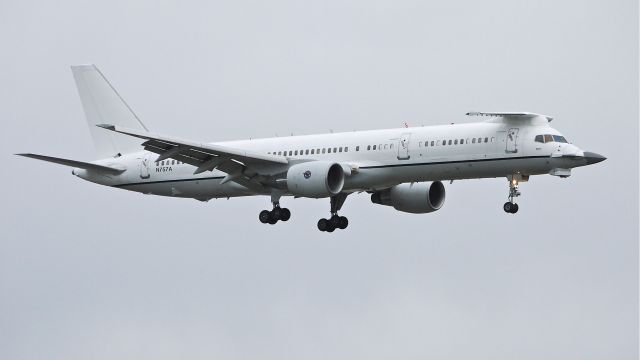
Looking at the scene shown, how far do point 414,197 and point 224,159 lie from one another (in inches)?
391

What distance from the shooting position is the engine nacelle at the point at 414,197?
73.8 meters

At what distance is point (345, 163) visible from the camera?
2702 inches

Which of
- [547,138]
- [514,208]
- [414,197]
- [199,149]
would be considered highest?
[414,197]

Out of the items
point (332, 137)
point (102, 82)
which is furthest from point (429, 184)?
point (102, 82)

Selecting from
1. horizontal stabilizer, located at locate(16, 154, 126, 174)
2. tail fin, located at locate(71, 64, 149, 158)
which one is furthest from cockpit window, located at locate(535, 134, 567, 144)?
tail fin, located at locate(71, 64, 149, 158)

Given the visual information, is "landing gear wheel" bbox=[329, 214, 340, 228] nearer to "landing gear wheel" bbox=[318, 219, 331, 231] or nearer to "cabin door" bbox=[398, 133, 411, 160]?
"landing gear wheel" bbox=[318, 219, 331, 231]

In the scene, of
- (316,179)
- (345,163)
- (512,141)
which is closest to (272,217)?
(345,163)

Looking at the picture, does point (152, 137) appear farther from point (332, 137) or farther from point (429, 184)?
point (429, 184)

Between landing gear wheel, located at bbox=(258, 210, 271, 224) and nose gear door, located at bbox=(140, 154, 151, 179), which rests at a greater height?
nose gear door, located at bbox=(140, 154, 151, 179)

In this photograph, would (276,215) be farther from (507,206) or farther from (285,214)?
(507,206)

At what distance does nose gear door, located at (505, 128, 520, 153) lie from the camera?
65438mm

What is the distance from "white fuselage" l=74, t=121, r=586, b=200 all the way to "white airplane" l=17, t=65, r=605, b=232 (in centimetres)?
4

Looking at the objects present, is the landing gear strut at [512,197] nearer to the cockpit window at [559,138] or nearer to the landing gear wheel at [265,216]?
the cockpit window at [559,138]

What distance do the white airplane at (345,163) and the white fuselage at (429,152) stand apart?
0.04 metres
